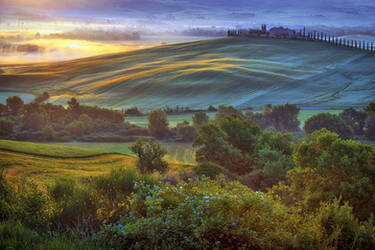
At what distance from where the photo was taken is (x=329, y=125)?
3316cm

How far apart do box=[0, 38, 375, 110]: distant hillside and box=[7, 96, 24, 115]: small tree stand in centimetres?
1278

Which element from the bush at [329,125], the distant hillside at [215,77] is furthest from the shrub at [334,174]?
the distant hillside at [215,77]

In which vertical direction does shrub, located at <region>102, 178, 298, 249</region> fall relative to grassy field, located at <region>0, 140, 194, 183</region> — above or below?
above

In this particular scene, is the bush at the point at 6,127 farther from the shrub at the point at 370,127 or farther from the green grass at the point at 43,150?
the shrub at the point at 370,127

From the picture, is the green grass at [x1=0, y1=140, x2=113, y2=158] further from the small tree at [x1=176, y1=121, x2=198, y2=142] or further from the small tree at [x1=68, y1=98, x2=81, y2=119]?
the small tree at [x1=68, y1=98, x2=81, y2=119]

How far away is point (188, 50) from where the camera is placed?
338 ft

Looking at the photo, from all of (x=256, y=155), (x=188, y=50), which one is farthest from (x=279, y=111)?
(x=188, y=50)

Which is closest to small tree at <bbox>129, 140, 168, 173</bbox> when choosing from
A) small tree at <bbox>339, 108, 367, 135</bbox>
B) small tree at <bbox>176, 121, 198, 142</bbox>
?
small tree at <bbox>176, 121, 198, 142</bbox>

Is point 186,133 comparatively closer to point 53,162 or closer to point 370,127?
point 53,162

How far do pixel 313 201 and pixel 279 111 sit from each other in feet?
96.2

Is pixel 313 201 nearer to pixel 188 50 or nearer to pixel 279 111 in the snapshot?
pixel 279 111

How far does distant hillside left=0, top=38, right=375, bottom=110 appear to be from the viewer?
56594 mm

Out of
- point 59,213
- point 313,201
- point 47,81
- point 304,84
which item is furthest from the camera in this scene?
point 304,84

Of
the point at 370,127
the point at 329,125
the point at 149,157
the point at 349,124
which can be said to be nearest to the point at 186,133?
the point at 329,125
